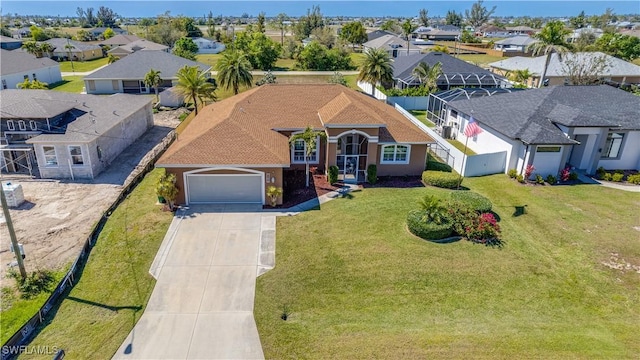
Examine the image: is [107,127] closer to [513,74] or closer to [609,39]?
[513,74]

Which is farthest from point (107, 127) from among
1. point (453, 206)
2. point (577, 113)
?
point (577, 113)

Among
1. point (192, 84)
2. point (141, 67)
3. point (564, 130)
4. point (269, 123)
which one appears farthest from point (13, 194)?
point (564, 130)

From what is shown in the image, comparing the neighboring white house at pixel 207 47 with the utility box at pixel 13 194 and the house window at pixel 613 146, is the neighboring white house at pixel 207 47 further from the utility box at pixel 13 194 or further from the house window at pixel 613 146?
the house window at pixel 613 146

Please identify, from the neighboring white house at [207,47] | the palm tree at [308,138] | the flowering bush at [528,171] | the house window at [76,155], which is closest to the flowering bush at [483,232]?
the flowering bush at [528,171]

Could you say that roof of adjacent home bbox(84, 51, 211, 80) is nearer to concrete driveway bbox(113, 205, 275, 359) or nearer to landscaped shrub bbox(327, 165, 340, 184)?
landscaped shrub bbox(327, 165, 340, 184)

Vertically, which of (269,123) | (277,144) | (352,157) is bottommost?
(352,157)

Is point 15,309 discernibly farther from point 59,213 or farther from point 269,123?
point 269,123
